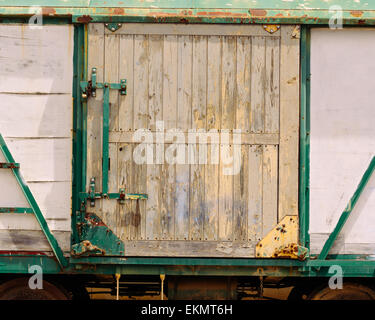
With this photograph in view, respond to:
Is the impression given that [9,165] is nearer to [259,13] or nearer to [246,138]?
[246,138]

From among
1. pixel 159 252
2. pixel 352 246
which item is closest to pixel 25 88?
pixel 159 252

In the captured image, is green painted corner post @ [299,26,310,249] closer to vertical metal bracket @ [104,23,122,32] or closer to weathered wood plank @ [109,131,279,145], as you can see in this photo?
weathered wood plank @ [109,131,279,145]

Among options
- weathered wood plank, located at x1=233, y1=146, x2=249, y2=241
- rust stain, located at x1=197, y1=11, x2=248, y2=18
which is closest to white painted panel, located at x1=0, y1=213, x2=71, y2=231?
weathered wood plank, located at x1=233, y1=146, x2=249, y2=241

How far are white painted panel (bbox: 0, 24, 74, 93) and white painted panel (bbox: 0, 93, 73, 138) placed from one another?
88mm

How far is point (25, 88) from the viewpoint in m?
3.91

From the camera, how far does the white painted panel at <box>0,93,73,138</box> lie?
3914 mm

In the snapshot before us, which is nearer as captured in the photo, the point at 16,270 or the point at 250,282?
the point at 16,270

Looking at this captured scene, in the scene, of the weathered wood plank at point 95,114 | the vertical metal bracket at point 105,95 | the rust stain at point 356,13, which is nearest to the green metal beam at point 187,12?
the rust stain at point 356,13

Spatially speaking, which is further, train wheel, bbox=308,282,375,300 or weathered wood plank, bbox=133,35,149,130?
train wheel, bbox=308,282,375,300

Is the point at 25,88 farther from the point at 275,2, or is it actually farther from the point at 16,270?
the point at 275,2

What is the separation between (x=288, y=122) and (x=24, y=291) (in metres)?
2.82

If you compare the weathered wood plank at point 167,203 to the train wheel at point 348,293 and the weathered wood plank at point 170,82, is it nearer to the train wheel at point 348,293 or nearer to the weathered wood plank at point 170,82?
the weathered wood plank at point 170,82

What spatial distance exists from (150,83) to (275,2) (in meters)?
1.33

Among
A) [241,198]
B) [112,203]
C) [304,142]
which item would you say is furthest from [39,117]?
[304,142]
